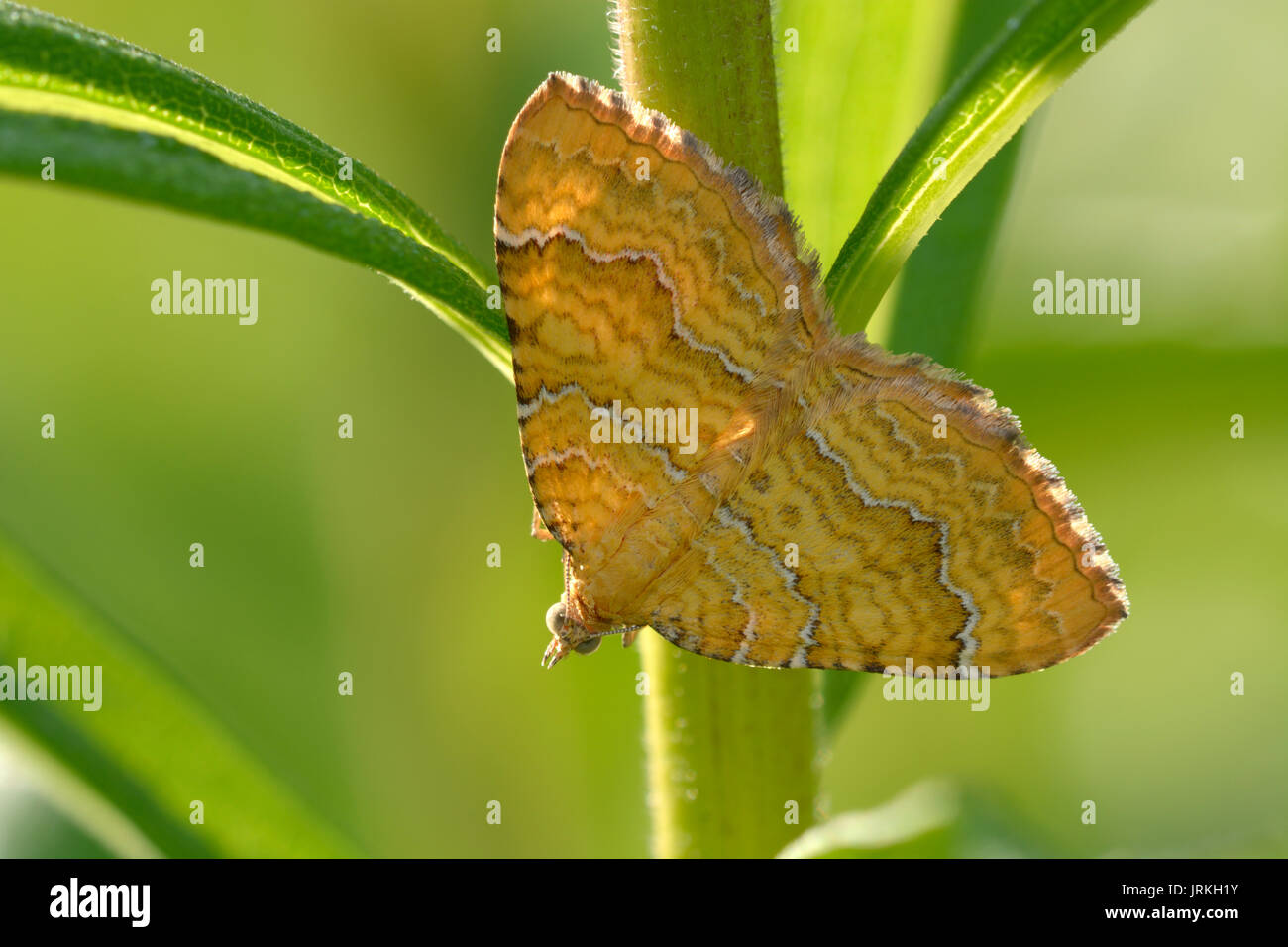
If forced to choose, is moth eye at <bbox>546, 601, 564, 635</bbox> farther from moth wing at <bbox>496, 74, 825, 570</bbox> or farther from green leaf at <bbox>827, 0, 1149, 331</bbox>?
green leaf at <bbox>827, 0, 1149, 331</bbox>

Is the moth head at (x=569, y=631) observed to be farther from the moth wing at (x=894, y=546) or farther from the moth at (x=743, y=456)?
the moth wing at (x=894, y=546)

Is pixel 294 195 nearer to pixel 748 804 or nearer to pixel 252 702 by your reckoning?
pixel 748 804

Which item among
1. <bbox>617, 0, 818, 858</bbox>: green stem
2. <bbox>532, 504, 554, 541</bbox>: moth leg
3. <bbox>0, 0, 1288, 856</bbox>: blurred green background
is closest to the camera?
<bbox>617, 0, 818, 858</bbox>: green stem

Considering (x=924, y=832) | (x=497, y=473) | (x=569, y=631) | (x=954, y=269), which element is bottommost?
(x=924, y=832)

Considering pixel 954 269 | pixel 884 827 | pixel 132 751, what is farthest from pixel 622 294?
pixel 132 751

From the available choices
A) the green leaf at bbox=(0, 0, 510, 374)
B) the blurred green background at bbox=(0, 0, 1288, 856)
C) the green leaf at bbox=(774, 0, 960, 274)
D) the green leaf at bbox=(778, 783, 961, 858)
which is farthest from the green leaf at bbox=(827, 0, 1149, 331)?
Answer: the blurred green background at bbox=(0, 0, 1288, 856)

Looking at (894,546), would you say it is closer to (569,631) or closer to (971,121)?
(569,631)

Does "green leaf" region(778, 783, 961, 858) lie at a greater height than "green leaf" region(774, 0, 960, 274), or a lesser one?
lesser
